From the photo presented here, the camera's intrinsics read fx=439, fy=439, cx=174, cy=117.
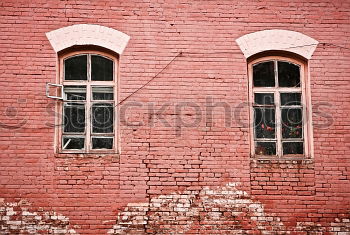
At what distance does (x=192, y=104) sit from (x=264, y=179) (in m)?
1.60

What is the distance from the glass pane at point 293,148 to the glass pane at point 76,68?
3358mm

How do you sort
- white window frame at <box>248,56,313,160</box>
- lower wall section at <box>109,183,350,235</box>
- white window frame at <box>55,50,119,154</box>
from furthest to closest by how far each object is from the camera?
white window frame at <box>248,56,313,160</box> → white window frame at <box>55,50,119,154</box> → lower wall section at <box>109,183,350,235</box>

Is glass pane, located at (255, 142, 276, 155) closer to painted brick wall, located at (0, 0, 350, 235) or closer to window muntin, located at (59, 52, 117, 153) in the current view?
painted brick wall, located at (0, 0, 350, 235)

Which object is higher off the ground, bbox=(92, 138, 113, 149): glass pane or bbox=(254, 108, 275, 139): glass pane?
bbox=(254, 108, 275, 139): glass pane

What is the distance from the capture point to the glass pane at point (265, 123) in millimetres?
6973

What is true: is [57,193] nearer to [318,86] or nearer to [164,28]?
[164,28]

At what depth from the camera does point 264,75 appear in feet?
23.3

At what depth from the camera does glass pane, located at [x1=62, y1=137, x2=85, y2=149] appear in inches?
267

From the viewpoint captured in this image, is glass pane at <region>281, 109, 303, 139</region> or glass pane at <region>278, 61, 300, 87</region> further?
glass pane at <region>278, 61, 300, 87</region>

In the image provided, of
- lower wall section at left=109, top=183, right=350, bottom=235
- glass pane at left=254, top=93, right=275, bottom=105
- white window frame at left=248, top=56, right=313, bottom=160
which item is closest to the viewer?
lower wall section at left=109, top=183, right=350, bottom=235

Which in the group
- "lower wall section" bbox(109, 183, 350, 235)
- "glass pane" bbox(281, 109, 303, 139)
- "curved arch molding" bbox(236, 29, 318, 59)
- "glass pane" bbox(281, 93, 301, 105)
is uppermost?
"curved arch molding" bbox(236, 29, 318, 59)

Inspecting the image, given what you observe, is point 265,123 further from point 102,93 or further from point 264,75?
point 102,93

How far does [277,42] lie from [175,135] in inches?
87.3

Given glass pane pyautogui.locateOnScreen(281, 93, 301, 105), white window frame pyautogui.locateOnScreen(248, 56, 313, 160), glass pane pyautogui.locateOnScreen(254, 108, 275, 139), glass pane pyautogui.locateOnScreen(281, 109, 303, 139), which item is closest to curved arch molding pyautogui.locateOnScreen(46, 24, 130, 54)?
white window frame pyautogui.locateOnScreen(248, 56, 313, 160)
